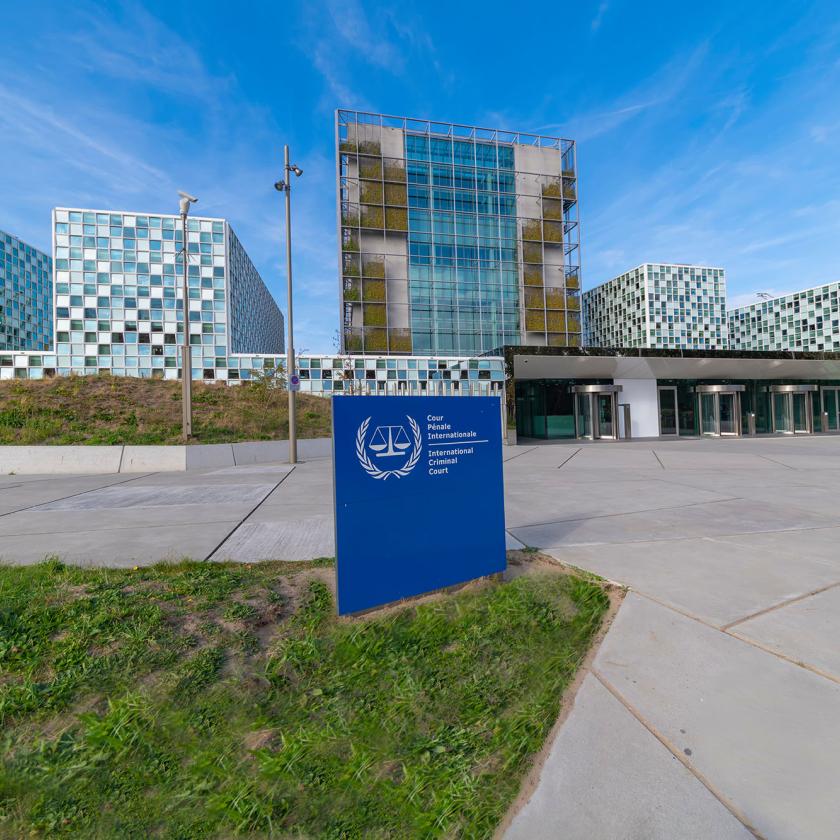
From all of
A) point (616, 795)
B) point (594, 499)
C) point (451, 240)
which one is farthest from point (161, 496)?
point (451, 240)

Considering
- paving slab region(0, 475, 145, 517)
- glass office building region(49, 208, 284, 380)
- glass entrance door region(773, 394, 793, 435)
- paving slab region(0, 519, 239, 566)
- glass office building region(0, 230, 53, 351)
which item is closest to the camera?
paving slab region(0, 519, 239, 566)

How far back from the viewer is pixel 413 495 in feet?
12.9

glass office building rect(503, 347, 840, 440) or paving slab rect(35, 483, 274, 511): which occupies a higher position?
glass office building rect(503, 347, 840, 440)

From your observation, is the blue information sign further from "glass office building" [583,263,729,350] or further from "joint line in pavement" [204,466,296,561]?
"glass office building" [583,263,729,350]

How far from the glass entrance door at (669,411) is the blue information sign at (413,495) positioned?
102ft

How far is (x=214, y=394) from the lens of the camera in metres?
24.3

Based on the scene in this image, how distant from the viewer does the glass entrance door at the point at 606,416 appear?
29938 mm

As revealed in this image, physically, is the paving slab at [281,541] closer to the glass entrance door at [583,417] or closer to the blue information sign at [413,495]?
the blue information sign at [413,495]

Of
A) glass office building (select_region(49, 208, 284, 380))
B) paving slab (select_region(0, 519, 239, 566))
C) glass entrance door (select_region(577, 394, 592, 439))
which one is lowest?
paving slab (select_region(0, 519, 239, 566))

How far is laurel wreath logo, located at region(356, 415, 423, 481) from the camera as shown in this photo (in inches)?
143

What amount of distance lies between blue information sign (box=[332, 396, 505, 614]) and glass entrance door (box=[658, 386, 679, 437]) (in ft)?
102

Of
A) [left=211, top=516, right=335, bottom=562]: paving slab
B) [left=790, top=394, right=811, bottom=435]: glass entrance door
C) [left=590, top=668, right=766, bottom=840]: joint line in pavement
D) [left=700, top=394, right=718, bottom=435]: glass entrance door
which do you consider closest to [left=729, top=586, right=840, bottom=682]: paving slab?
[left=590, top=668, right=766, bottom=840]: joint line in pavement

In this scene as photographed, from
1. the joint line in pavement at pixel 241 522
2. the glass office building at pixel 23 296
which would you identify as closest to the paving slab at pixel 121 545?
the joint line in pavement at pixel 241 522

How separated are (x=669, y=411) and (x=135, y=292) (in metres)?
69.3
